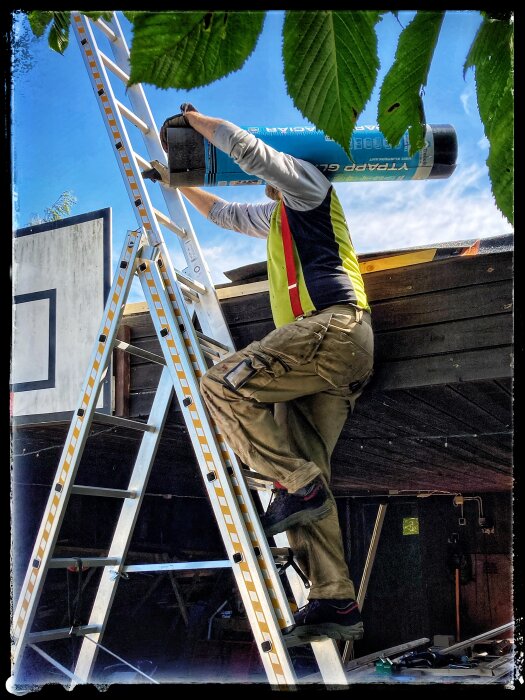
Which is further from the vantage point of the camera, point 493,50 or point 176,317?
point 176,317

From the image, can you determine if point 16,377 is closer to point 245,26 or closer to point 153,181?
point 153,181

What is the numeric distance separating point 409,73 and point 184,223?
8.25 ft

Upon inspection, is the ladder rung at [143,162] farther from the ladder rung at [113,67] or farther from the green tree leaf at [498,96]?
the green tree leaf at [498,96]

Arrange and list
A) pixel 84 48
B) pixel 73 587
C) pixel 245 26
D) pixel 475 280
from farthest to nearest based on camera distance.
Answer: pixel 73 587 < pixel 84 48 < pixel 475 280 < pixel 245 26

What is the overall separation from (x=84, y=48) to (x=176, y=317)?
3.83ft

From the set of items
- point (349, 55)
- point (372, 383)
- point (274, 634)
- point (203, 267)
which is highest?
point (203, 267)

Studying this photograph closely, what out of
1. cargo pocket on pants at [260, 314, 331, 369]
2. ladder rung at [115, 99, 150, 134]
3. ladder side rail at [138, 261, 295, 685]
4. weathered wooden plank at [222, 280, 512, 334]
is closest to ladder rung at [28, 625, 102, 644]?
ladder side rail at [138, 261, 295, 685]

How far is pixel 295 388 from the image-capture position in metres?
2.24

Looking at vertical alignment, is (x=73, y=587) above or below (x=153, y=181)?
below

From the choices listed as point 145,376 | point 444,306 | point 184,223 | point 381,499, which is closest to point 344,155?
point 444,306

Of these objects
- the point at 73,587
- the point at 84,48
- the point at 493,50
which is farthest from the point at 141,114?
the point at 73,587

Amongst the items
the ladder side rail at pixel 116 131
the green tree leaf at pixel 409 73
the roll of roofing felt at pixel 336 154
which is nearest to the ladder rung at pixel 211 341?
the ladder side rail at pixel 116 131

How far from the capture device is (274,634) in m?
2.10

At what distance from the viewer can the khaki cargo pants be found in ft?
7.00
